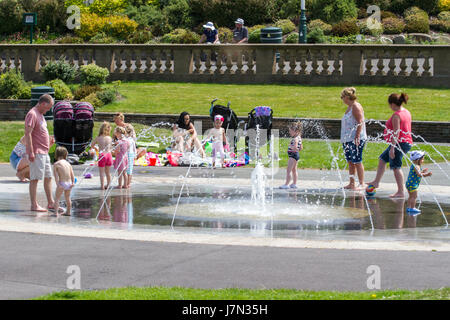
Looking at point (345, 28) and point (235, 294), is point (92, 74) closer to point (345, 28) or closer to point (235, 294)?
point (345, 28)

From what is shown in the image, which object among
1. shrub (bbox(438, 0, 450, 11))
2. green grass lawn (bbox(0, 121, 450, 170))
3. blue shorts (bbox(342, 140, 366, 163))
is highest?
shrub (bbox(438, 0, 450, 11))

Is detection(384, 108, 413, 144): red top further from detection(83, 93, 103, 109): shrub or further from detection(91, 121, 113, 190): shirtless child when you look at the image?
detection(83, 93, 103, 109): shrub

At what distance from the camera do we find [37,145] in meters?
13.7

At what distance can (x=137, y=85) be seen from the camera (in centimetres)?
3053

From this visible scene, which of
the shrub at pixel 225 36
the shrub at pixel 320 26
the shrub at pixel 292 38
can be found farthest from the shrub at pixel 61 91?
the shrub at pixel 320 26

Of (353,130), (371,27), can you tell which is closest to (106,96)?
(353,130)

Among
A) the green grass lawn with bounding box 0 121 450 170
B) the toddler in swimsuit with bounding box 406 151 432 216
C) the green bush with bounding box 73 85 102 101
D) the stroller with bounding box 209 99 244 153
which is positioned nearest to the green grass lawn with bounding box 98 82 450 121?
the green bush with bounding box 73 85 102 101

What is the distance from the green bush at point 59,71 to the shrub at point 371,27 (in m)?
16.1

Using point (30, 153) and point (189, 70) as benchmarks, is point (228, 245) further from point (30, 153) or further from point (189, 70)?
point (189, 70)

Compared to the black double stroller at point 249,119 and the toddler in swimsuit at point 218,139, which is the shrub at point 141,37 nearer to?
the black double stroller at point 249,119

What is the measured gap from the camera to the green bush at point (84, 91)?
2748cm

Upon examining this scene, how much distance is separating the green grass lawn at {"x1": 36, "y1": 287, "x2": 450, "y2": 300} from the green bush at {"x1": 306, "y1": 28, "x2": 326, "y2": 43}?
31144 mm

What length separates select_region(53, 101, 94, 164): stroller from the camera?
21438mm
